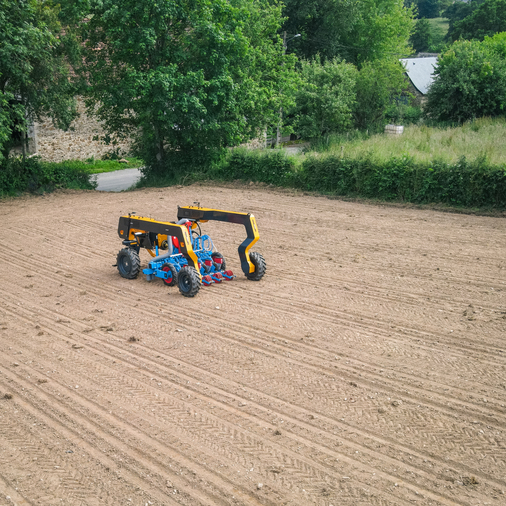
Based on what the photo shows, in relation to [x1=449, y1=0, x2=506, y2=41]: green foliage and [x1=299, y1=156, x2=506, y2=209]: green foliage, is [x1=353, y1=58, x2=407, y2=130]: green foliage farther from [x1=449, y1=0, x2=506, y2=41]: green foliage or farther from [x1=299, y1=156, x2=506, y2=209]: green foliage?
[x1=449, y1=0, x2=506, y2=41]: green foliage

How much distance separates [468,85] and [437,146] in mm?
14028

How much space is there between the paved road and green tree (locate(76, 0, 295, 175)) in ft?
8.24

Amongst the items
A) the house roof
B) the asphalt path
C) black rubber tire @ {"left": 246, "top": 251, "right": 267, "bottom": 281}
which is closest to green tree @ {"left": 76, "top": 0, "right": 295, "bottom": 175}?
the asphalt path

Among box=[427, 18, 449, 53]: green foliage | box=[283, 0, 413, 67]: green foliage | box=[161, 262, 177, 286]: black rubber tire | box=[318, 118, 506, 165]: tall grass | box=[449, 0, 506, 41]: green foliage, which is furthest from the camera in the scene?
box=[427, 18, 449, 53]: green foliage

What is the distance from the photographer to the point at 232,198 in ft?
61.7

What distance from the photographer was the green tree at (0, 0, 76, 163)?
1716cm

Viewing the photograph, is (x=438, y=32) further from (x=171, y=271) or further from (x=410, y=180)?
(x=171, y=271)

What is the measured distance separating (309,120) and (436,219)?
50.4 feet

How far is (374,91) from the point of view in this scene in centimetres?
3294

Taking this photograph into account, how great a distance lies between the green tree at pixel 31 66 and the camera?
1716 centimetres

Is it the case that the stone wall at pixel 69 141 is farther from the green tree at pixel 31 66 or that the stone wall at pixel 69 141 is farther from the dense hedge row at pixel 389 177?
the dense hedge row at pixel 389 177

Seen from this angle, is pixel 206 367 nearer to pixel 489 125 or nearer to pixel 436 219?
pixel 436 219

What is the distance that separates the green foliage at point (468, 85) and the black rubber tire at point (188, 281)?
1152 inches

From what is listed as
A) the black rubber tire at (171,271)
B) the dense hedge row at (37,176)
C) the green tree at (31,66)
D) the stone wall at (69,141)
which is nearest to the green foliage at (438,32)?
the stone wall at (69,141)
